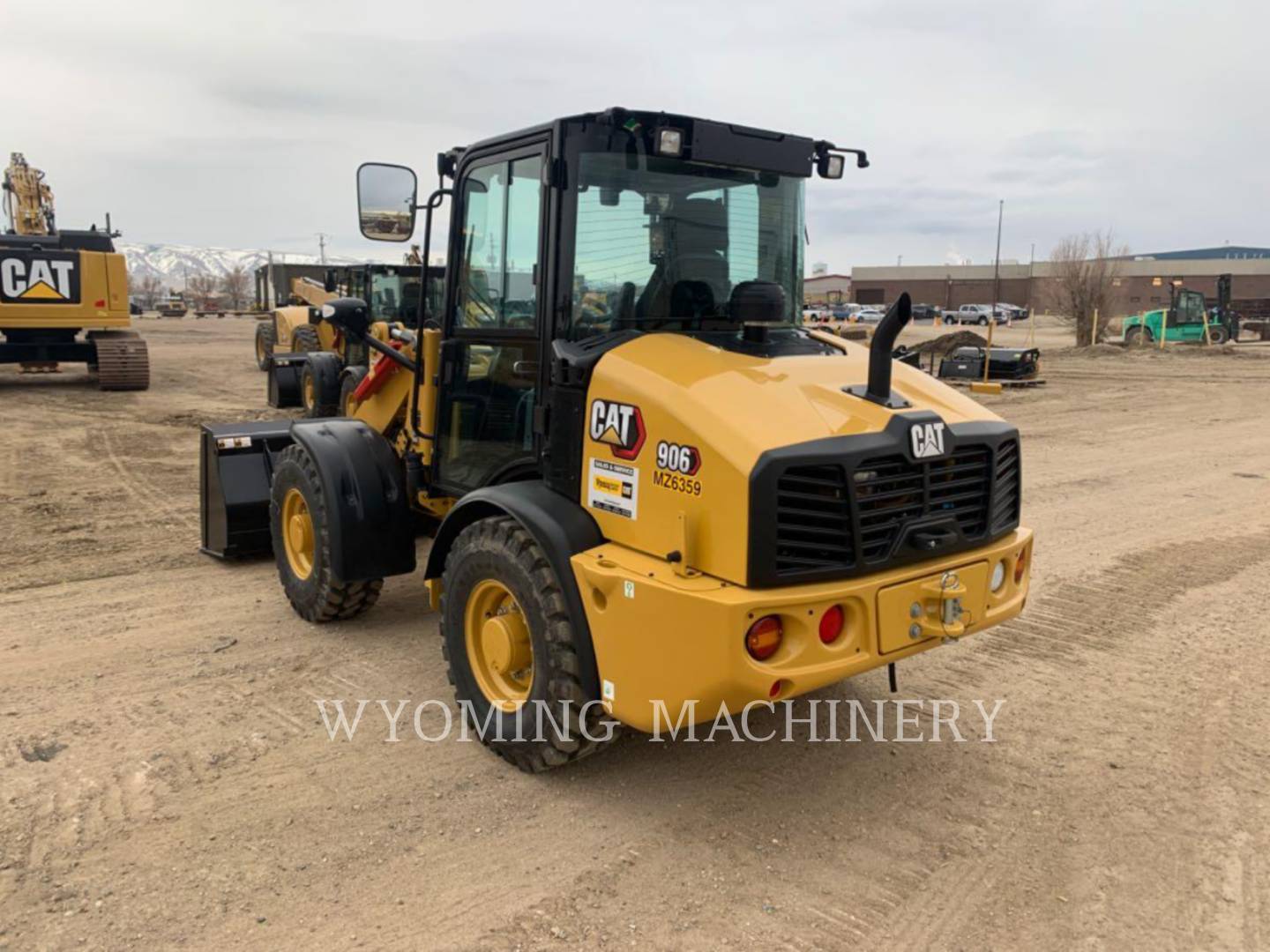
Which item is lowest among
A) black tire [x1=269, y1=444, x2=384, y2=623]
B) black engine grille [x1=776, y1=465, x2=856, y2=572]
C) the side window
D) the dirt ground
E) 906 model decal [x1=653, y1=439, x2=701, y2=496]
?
the dirt ground

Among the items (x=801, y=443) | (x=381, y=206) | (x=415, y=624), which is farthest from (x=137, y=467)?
(x=801, y=443)

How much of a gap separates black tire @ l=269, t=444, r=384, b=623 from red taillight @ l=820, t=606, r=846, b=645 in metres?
2.62

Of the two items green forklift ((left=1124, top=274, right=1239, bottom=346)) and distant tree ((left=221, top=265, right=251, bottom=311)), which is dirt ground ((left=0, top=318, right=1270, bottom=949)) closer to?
green forklift ((left=1124, top=274, right=1239, bottom=346))

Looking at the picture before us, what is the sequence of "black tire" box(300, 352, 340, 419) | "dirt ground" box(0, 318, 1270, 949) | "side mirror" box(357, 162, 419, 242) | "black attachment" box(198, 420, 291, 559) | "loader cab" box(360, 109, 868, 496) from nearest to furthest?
"dirt ground" box(0, 318, 1270, 949)
"loader cab" box(360, 109, 868, 496)
"side mirror" box(357, 162, 419, 242)
"black attachment" box(198, 420, 291, 559)
"black tire" box(300, 352, 340, 419)

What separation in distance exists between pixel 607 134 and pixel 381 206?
1286mm

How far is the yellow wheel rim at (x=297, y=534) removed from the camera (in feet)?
16.9

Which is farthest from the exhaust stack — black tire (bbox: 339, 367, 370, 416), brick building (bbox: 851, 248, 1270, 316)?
brick building (bbox: 851, 248, 1270, 316)

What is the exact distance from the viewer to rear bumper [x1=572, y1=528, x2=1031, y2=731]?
2.91 metres

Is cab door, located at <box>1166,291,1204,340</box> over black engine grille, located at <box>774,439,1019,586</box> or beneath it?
over

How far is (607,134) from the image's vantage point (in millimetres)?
3555

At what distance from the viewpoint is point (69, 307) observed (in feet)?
51.0

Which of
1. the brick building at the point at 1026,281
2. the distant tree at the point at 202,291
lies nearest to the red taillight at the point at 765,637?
the brick building at the point at 1026,281

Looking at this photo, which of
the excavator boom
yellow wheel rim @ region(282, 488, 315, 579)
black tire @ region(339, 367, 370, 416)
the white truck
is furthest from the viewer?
the white truck

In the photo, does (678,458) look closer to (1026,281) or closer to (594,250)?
(594,250)
